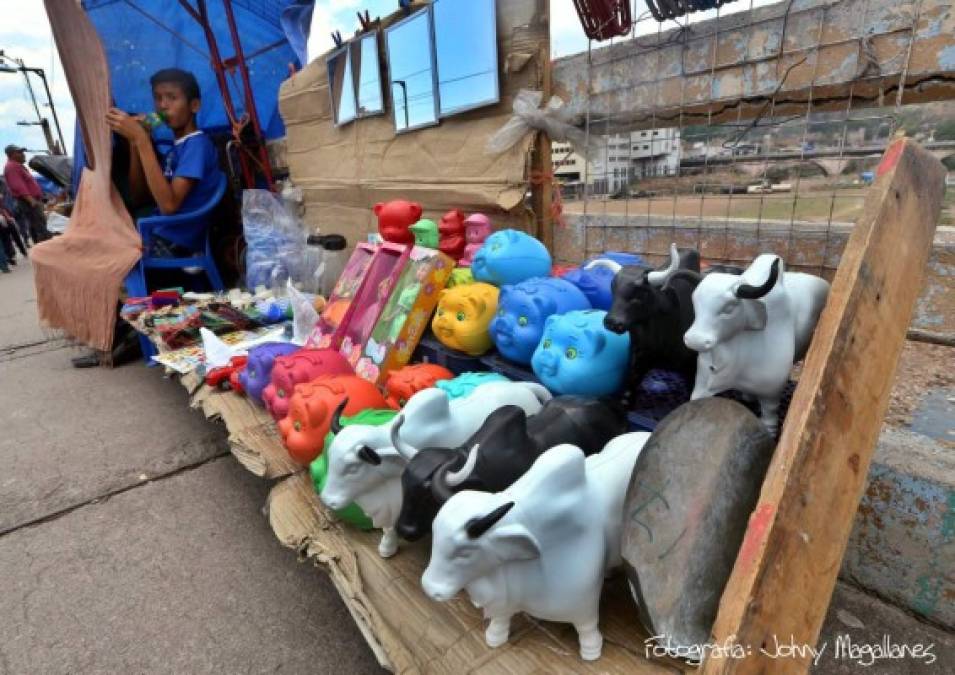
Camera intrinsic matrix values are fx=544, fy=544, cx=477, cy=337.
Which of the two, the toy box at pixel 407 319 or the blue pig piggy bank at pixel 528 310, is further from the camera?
the toy box at pixel 407 319

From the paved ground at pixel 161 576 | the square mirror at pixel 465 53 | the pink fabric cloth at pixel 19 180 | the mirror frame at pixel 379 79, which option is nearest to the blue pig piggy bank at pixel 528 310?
the paved ground at pixel 161 576

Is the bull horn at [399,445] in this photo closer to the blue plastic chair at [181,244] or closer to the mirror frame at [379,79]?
the mirror frame at [379,79]

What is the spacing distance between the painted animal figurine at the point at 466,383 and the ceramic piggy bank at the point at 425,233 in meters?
0.87

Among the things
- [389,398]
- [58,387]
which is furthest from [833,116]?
[58,387]

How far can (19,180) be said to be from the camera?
931 centimetres

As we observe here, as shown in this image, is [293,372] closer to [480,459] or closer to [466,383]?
[466,383]

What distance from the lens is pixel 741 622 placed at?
69cm

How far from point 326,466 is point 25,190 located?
11.4 m

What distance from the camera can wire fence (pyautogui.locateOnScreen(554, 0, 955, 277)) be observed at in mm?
1551

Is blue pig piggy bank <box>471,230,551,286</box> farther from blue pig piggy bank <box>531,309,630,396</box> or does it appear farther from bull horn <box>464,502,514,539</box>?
bull horn <box>464,502,514,539</box>

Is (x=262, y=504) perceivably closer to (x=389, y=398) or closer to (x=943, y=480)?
(x=389, y=398)

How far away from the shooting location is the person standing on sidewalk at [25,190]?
30.3 ft

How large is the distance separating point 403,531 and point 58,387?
148 inches

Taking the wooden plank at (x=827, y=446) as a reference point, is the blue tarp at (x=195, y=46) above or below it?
above
